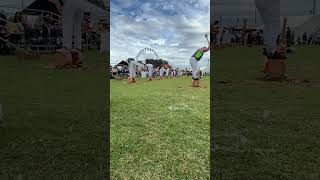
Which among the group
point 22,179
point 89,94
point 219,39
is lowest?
point 22,179

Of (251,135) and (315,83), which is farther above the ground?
(315,83)

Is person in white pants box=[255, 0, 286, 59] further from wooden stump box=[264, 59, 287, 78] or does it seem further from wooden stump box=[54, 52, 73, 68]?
wooden stump box=[54, 52, 73, 68]

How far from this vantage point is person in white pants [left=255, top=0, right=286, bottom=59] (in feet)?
26.8

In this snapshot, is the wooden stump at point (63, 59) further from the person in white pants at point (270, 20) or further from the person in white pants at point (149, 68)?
the person in white pants at point (270, 20)

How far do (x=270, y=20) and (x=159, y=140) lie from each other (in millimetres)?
5224

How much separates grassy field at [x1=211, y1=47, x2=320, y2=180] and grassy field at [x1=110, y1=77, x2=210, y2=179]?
211 millimetres

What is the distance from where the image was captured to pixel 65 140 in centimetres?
450

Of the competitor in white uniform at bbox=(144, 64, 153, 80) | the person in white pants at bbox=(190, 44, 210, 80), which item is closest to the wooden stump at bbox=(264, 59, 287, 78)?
the person in white pants at bbox=(190, 44, 210, 80)

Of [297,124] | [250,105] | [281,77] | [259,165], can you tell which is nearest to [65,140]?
[259,165]

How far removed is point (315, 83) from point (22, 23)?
30.7 feet

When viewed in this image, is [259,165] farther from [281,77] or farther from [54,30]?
[54,30]

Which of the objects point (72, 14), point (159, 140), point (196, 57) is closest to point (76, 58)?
point (72, 14)

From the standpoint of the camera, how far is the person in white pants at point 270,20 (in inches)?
Answer: 322

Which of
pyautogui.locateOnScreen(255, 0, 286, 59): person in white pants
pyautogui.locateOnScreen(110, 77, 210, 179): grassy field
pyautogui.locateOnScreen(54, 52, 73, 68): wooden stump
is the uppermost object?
pyautogui.locateOnScreen(255, 0, 286, 59): person in white pants
